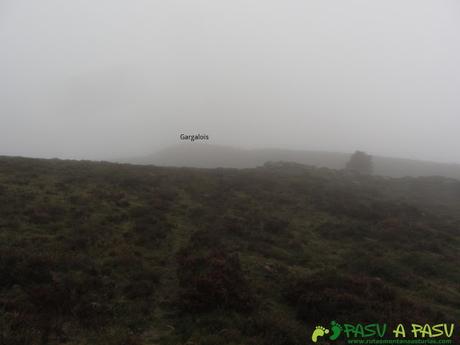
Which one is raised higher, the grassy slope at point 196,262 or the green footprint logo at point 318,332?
the grassy slope at point 196,262

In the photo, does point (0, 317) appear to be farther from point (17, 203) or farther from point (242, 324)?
point (17, 203)

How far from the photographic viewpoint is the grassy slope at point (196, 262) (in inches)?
367

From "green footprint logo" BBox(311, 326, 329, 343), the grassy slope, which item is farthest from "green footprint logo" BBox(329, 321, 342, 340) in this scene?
the grassy slope

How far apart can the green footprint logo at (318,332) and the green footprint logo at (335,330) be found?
0.19 metres

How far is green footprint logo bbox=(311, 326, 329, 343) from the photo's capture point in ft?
29.9

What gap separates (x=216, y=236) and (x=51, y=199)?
968 cm

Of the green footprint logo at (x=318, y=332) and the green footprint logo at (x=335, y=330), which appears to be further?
the green footprint logo at (x=335, y=330)

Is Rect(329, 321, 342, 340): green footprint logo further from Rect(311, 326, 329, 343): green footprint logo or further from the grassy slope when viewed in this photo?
the grassy slope

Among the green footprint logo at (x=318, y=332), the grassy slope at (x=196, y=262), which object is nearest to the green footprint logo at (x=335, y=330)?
the green footprint logo at (x=318, y=332)

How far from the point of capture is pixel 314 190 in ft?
99.3

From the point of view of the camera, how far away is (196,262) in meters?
13.3

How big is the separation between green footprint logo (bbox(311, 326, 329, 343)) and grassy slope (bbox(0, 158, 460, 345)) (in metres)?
0.28

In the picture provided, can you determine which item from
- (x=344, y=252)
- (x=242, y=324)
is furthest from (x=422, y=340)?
(x=344, y=252)

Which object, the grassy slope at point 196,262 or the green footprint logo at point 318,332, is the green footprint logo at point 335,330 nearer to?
the green footprint logo at point 318,332
